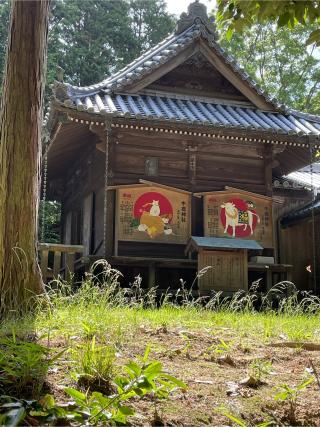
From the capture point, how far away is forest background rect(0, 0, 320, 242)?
84.5 ft

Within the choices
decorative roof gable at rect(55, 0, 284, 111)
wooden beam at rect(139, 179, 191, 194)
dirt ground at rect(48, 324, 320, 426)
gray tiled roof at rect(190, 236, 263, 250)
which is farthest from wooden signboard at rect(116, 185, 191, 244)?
dirt ground at rect(48, 324, 320, 426)

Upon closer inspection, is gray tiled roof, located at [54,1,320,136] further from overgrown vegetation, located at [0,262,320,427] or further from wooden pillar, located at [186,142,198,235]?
overgrown vegetation, located at [0,262,320,427]

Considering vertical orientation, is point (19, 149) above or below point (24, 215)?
above

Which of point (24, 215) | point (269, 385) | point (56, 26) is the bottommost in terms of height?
point (269, 385)

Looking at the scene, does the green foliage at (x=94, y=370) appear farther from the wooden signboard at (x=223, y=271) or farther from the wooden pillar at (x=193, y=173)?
the wooden pillar at (x=193, y=173)

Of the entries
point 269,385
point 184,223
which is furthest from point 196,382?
point 184,223

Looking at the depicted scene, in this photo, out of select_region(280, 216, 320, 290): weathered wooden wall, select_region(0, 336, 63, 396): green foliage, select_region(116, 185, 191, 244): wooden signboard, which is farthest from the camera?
select_region(280, 216, 320, 290): weathered wooden wall

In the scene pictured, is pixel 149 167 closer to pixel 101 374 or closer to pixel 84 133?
pixel 84 133

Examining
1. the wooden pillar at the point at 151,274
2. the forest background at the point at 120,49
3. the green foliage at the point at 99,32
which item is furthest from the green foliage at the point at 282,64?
the wooden pillar at the point at 151,274

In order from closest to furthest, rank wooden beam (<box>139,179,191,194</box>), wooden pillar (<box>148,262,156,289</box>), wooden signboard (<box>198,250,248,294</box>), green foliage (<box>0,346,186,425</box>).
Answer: green foliage (<box>0,346,186,425</box>) → wooden signboard (<box>198,250,248,294</box>) → wooden pillar (<box>148,262,156,289</box>) → wooden beam (<box>139,179,191,194</box>)

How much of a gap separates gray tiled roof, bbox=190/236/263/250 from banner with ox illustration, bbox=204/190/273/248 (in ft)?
2.70

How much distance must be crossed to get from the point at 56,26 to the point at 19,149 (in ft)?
75.3

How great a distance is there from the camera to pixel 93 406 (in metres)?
2.51

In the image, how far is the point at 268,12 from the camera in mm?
3357
